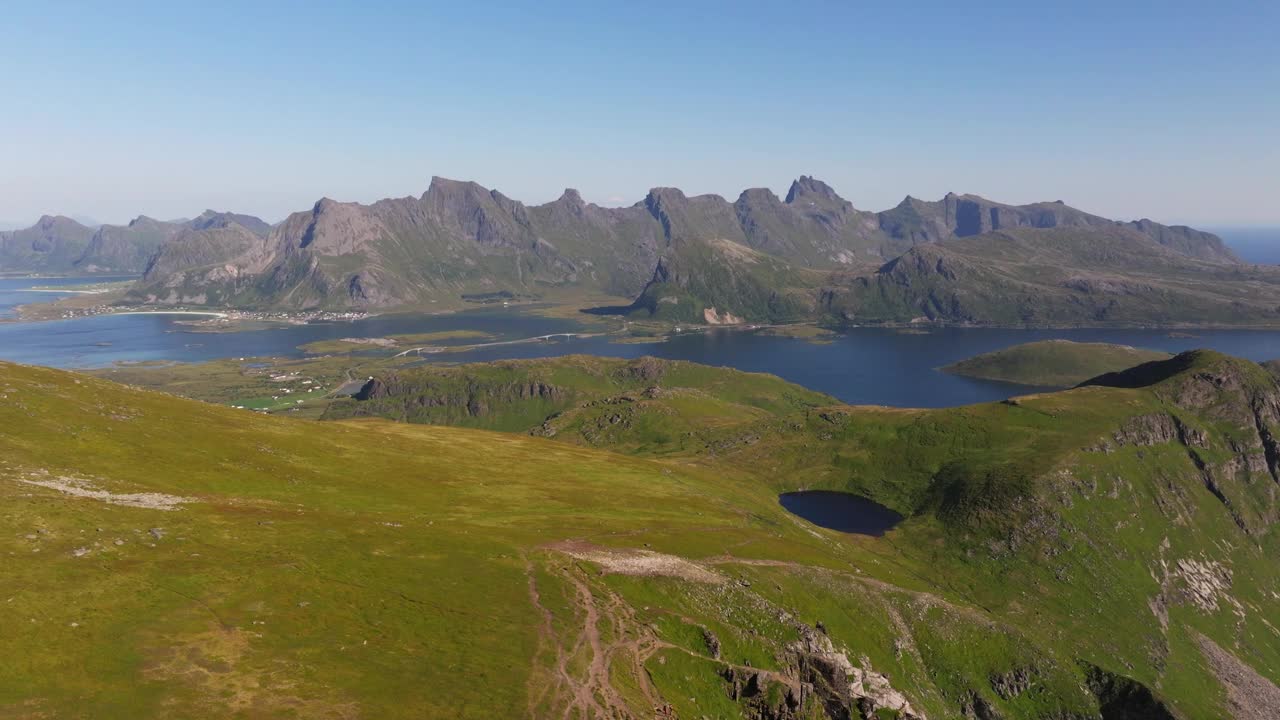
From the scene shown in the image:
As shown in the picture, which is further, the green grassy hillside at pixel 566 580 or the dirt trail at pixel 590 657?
the dirt trail at pixel 590 657

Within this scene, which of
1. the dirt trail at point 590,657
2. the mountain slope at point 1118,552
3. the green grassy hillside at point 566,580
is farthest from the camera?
the mountain slope at point 1118,552

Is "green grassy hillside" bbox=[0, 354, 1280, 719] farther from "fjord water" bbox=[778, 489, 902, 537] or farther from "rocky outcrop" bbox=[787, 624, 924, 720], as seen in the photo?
"fjord water" bbox=[778, 489, 902, 537]

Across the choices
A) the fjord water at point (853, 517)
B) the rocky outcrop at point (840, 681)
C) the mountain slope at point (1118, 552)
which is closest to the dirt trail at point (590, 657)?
the rocky outcrop at point (840, 681)

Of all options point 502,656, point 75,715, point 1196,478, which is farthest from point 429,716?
point 1196,478

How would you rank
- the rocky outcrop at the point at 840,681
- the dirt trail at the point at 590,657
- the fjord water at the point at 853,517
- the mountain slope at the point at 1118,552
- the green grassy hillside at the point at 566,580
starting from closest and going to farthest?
the green grassy hillside at the point at 566,580 < the dirt trail at the point at 590,657 < the rocky outcrop at the point at 840,681 < the mountain slope at the point at 1118,552 < the fjord water at the point at 853,517

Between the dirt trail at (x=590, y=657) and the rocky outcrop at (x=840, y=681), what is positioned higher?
the dirt trail at (x=590, y=657)

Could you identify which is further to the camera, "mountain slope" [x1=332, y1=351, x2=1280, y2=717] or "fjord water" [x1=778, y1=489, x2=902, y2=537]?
"fjord water" [x1=778, y1=489, x2=902, y2=537]

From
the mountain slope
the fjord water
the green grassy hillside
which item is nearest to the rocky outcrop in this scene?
the green grassy hillside

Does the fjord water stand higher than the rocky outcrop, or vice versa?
the rocky outcrop

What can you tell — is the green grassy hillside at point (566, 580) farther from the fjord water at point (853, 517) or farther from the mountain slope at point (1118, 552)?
the fjord water at point (853, 517)
